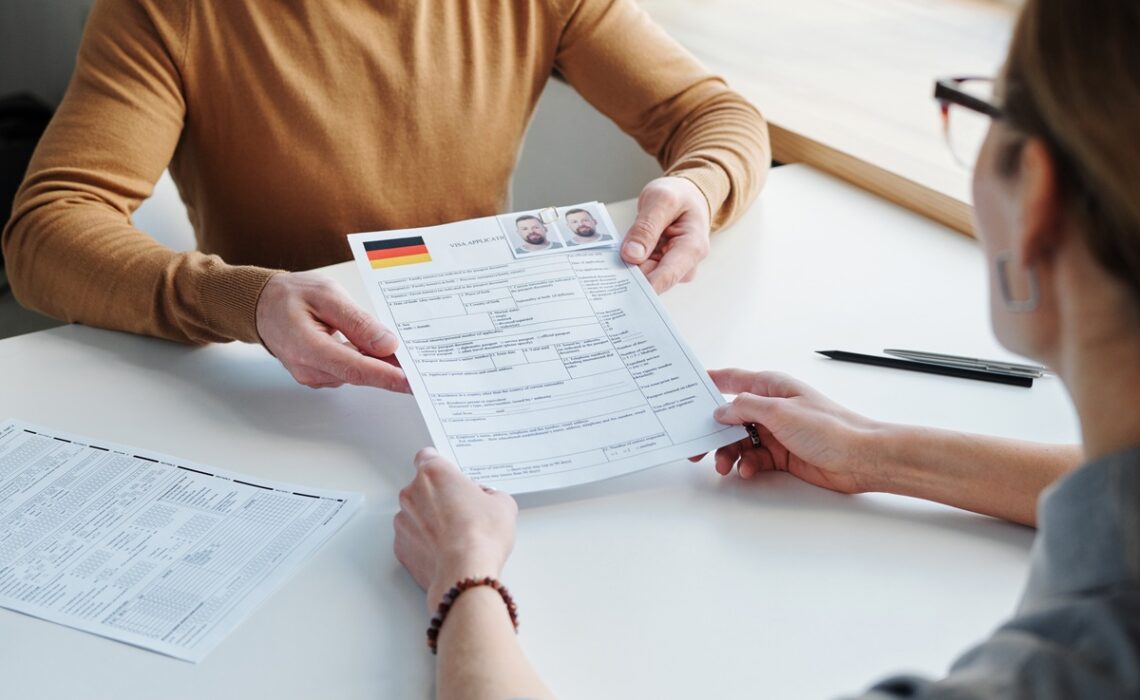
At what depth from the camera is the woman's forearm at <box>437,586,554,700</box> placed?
0.72 metres

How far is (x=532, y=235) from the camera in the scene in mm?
1223

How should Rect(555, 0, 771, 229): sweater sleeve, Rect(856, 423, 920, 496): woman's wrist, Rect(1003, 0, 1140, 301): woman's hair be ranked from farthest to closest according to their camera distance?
Rect(555, 0, 771, 229): sweater sleeve
Rect(856, 423, 920, 496): woman's wrist
Rect(1003, 0, 1140, 301): woman's hair

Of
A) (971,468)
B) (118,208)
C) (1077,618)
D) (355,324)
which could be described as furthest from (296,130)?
(1077,618)

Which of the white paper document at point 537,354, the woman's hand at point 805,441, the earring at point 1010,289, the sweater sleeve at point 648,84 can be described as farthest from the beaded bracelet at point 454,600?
the sweater sleeve at point 648,84

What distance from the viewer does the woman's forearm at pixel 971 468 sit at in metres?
0.92

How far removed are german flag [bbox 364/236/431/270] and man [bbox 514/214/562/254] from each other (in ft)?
0.34

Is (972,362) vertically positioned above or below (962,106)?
below

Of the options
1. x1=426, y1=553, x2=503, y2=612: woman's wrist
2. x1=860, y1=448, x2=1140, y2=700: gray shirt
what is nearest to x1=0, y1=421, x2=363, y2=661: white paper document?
x1=426, y1=553, x2=503, y2=612: woman's wrist

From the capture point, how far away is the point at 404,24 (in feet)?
4.87

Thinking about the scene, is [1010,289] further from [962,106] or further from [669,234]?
[669,234]

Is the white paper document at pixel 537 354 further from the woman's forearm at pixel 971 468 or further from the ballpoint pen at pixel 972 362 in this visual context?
the ballpoint pen at pixel 972 362

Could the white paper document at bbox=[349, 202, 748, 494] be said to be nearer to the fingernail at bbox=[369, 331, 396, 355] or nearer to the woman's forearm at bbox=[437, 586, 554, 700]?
the fingernail at bbox=[369, 331, 396, 355]

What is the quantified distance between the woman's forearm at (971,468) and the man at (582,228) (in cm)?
41

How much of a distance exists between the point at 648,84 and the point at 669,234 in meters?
0.37
